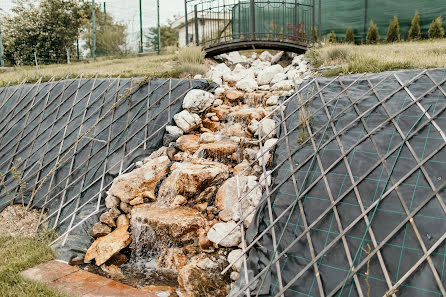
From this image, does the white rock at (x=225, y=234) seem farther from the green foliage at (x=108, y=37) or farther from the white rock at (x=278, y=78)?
the green foliage at (x=108, y=37)

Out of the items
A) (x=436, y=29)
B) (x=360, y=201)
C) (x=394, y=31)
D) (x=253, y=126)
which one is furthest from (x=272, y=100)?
(x=436, y=29)

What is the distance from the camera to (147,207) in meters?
4.10

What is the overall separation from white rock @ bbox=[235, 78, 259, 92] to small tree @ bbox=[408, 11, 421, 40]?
19.4 ft

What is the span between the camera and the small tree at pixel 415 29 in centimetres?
938

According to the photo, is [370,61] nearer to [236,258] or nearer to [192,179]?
[192,179]

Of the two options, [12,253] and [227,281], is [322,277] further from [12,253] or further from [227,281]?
[12,253]

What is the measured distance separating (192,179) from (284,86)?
2.37 metres

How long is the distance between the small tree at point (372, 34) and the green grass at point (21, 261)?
9118 mm

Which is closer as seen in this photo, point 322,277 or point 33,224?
point 322,277

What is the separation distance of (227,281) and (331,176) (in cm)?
132

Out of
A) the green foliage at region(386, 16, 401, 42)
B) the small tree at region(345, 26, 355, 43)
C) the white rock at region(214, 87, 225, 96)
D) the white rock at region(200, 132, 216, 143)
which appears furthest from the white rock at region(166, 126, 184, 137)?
the green foliage at region(386, 16, 401, 42)

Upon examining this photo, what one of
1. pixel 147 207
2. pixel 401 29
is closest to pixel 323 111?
pixel 147 207

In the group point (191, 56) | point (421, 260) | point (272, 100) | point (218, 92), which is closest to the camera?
point (421, 260)

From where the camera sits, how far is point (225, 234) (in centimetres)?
340
